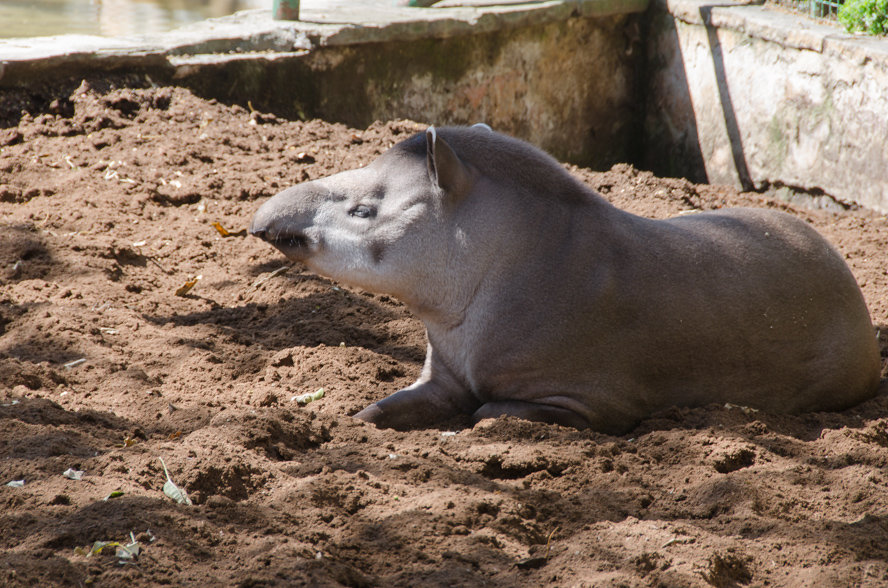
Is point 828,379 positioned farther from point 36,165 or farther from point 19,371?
point 36,165

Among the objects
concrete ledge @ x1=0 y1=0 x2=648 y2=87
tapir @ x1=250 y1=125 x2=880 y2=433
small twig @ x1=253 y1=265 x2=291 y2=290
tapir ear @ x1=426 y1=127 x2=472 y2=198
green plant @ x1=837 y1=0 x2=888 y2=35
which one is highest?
green plant @ x1=837 y1=0 x2=888 y2=35

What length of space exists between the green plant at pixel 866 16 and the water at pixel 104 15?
7.72 metres

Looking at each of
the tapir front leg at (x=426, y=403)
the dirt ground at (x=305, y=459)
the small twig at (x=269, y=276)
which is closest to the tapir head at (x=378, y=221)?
Result: the tapir front leg at (x=426, y=403)

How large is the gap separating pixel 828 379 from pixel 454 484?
1902 millimetres

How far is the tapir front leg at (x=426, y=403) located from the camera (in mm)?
4039

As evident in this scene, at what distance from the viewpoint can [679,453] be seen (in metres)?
3.66

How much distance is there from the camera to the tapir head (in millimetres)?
4199

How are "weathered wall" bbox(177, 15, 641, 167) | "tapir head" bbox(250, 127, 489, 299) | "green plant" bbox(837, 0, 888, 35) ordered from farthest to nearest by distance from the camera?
"weathered wall" bbox(177, 15, 641, 167) → "green plant" bbox(837, 0, 888, 35) → "tapir head" bbox(250, 127, 489, 299)

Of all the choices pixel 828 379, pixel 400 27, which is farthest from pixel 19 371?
pixel 400 27

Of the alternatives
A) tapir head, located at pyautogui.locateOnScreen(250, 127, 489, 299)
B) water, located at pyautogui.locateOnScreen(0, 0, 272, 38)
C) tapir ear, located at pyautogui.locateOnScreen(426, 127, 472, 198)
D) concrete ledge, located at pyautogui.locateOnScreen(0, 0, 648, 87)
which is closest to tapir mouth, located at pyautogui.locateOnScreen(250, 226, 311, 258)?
tapir head, located at pyautogui.locateOnScreen(250, 127, 489, 299)

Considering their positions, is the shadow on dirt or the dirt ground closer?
the dirt ground

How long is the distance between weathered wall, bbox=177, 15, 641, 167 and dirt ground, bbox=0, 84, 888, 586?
206 centimetres

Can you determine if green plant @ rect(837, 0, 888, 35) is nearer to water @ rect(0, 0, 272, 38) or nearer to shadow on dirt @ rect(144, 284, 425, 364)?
shadow on dirt @ rect(144, 284, 425, 364)

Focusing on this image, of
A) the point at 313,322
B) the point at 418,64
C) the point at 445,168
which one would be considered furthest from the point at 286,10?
the point at 445,168
